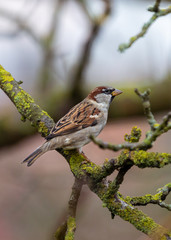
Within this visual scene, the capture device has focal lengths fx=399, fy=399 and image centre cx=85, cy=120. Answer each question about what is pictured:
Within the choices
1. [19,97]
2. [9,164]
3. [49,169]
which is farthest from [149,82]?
[19,97]

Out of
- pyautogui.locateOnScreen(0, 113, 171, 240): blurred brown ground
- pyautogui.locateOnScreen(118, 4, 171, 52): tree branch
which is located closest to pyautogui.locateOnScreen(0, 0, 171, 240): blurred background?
pyautogui.locateOnScreen(0, 113, 171, 240): blurred brown ground

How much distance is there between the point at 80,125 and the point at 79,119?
0.06 metres

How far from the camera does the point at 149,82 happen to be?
532 cm

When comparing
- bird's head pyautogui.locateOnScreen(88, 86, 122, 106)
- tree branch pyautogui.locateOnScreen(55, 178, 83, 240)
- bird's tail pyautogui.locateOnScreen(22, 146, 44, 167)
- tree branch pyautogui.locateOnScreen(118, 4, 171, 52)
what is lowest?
bird's head pyautogui.locateOnScreen(88, 86, 122, 106)

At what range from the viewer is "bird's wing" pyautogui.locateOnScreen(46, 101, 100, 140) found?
3.40 metres

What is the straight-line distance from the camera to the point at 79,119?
11.8 feet

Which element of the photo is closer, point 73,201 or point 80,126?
point 73,201

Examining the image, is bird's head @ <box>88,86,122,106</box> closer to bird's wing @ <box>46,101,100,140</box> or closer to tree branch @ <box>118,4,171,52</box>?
bird's wing @ <box>46,101,100,140</box>

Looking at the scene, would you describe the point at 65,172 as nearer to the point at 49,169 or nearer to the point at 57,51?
the point at 49,169

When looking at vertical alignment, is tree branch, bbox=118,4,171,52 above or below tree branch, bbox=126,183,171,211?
above

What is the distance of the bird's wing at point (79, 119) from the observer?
340cm

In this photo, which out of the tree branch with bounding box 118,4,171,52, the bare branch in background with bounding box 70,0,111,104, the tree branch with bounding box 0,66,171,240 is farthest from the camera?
the bare branch in background with bounding box 70,0,111,104

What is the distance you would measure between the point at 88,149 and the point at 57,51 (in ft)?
5.56

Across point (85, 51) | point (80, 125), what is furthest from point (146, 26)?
point (85, 51)
